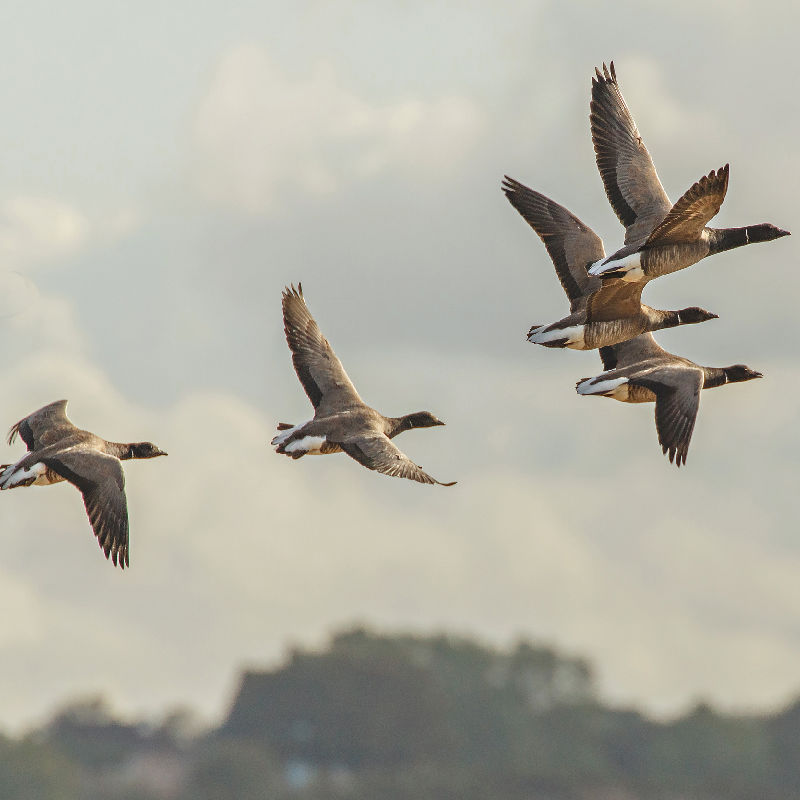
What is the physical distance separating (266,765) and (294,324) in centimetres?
11767

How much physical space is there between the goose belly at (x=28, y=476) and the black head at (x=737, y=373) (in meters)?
14.3

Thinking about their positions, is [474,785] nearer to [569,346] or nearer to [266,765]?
[266,765]

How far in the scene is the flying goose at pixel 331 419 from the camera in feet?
134

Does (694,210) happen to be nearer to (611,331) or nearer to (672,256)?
(672,256)

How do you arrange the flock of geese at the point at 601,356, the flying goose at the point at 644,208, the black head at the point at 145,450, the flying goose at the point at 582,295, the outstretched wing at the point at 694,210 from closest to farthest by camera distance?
the outstretched wing at the point at 694,210, the flying goose at the point at 644,208, the flock of geese at the point at 601,356, the flying goose at the point at 582,295, the black head at the point at 145,450

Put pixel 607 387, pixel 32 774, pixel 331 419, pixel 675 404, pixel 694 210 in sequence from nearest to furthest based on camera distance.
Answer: pixel 694 210 < pixel 675 404 < pixel 607 387 < pixel 331 419 < pixel 32 774

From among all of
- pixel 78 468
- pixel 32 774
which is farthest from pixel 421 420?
pixel 32 774

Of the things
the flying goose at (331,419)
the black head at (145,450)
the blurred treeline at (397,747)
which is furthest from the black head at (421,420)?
the blurred treeline at (397,747)

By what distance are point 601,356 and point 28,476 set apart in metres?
12.4

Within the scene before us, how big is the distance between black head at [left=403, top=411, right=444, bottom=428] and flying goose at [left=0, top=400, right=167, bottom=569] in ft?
21.5

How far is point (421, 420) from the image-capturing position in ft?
149

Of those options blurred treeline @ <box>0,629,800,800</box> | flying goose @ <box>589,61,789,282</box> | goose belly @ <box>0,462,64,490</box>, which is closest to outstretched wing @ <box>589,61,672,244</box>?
flying goose @ <box>589,61,789,282</box>

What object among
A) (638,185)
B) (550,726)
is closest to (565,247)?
(638,185)

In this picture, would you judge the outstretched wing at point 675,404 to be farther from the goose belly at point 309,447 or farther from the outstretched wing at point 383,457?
the goose belly at point 309,447
